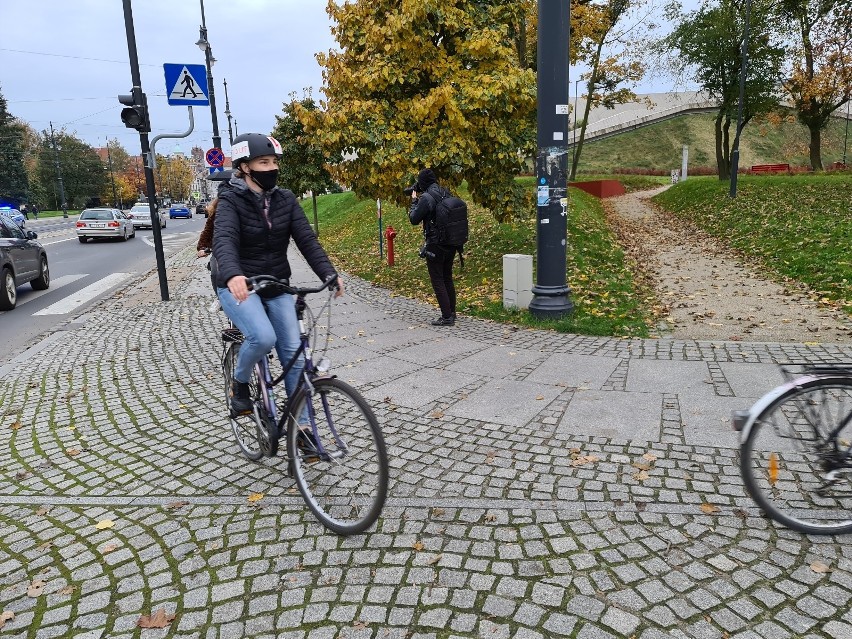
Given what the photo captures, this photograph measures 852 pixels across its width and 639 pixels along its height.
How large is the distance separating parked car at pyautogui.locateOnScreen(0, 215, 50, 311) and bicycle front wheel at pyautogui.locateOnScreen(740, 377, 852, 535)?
1190 centimetres

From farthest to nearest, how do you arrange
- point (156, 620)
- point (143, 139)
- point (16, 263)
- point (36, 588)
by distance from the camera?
point (16, 263)
point (143, 139)
point (36, 588)
point (156, 620)

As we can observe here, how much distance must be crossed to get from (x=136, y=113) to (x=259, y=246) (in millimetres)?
8445

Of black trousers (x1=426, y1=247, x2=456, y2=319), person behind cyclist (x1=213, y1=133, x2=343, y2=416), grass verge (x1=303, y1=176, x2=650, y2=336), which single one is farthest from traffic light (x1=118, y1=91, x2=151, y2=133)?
person behind cyclist (x1=213, y1=133, x2=343, y2=416)

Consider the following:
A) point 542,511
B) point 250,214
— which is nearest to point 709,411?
point 542,511

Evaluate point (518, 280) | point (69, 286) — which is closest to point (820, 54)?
point (518, 280)

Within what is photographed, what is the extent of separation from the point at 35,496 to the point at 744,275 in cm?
1045

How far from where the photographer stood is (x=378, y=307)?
9469mm

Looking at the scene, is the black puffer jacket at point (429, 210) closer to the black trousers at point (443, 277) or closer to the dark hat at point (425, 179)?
the dark hat at point (425, 179)

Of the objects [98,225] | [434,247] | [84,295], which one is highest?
[98,225]

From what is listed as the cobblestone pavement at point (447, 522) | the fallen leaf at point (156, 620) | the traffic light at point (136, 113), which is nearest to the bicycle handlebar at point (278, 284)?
the cobblestone pavement at point (447, 522)

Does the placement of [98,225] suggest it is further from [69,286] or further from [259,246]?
[259,246]

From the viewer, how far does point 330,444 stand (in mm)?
3248

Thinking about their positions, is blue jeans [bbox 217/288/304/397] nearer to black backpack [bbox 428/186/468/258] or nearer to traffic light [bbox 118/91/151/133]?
black backpack [bbox 428/186/468/258]

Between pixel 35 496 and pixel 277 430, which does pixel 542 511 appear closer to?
pixel 277 430
